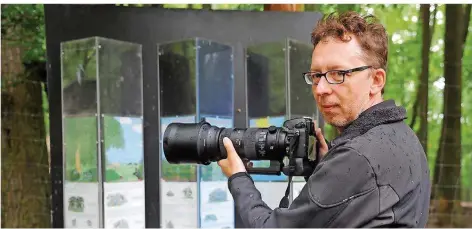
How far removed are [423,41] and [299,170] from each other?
5.69 meters

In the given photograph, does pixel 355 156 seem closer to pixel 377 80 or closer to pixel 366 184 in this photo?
pixel 366 184

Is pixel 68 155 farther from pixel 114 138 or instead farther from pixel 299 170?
pixel 299 170

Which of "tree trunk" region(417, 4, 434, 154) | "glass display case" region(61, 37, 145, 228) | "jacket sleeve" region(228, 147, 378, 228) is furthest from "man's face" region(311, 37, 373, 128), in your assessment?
"tree trunk" region(417, 4, 434, 154)

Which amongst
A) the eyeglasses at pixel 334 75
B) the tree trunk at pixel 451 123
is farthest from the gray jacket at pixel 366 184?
the tree trunk at pixel 451 123

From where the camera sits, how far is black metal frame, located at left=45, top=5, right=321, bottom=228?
3055mm

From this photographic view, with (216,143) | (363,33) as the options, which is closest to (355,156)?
(363,33)

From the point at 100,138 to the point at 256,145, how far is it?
1563mm

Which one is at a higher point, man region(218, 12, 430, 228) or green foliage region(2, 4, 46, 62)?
green foliage region(2, 4, 46, 62)

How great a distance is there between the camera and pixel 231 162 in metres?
1.78

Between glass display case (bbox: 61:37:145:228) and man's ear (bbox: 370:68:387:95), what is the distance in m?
1.87

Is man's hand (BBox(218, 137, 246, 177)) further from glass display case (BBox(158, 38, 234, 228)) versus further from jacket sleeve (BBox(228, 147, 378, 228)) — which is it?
glass display case (BBox(158, 38, 234, 228))

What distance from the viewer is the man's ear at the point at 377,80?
1613 mm

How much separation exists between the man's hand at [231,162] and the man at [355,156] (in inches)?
0.7

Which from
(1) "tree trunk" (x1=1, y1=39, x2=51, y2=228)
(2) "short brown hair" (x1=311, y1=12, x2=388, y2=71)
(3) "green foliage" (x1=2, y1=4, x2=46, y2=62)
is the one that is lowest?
(1) "tree trunk" (x1=1, y1=39, x2=51, y2=228)
